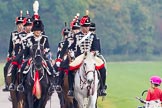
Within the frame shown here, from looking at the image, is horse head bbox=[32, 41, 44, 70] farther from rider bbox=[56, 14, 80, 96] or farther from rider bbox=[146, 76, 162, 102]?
rider bbox=[146, 76, 162, 102]

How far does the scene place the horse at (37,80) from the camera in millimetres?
17523

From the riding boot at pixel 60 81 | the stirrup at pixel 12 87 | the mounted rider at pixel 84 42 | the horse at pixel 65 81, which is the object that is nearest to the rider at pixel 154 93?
the mounted rider at pixel 84 42

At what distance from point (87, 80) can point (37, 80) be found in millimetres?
1135

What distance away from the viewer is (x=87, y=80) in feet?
56.8

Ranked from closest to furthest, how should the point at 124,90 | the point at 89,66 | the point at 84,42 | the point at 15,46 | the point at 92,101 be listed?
the point at 89,66, the point at 92,101, the point at 84,42, the point at 15,46, the point at 124,90

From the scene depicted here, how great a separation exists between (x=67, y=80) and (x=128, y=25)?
83.3 meters

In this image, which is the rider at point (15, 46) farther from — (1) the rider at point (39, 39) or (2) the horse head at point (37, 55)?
(2) the horse head at point (37, 55)

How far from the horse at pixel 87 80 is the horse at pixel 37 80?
783mm

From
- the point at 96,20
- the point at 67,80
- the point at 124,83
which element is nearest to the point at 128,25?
the point at 96,20

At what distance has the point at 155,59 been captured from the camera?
98.2 m

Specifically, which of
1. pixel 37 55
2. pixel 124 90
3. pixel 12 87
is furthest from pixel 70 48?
pixel 124 90

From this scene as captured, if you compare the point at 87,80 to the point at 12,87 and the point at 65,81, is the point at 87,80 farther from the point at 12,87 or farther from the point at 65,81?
the point at 65,81

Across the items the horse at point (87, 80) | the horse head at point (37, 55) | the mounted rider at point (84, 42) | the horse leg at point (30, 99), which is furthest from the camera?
the mounted rider at point (84, 42)

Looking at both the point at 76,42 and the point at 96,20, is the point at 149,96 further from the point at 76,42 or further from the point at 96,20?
the point at 96,20
